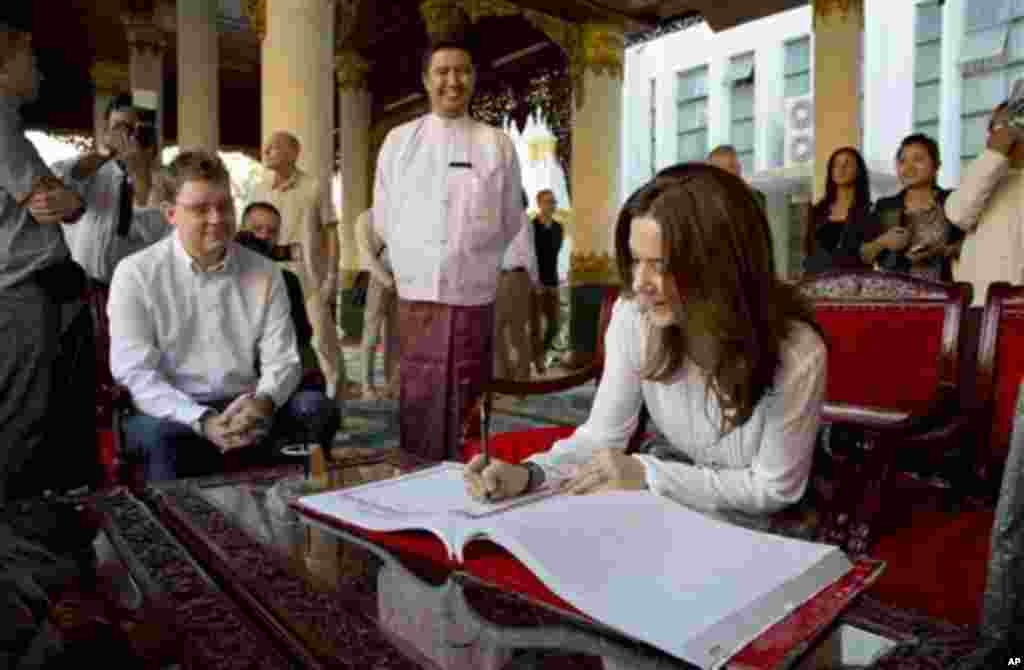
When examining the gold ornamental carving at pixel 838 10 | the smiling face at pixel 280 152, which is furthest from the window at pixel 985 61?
the smiling face at pixel 280 152

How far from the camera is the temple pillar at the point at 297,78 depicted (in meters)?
4.87

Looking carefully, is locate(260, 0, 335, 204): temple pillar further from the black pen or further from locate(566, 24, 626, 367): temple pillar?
locate(566, 24, 626, 367): temple pillar

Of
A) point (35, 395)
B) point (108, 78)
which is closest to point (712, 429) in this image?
point (35, 395)

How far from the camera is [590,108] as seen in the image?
9.08m

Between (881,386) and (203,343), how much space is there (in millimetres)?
2133

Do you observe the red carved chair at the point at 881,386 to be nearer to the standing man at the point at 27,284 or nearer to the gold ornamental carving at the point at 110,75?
the standing man at the point at 27,284

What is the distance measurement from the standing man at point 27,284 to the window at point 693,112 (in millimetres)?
18638

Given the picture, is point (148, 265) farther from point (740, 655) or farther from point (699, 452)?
point (740, 655)

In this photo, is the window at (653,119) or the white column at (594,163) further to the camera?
the window at (653,119)

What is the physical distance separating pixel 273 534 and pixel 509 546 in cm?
51

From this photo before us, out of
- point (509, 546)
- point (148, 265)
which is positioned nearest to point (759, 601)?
point (509, 546)

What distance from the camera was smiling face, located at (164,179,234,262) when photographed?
234 centimetres

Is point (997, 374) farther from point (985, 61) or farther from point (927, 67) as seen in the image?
point (927, 67)

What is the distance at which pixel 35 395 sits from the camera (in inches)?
105
